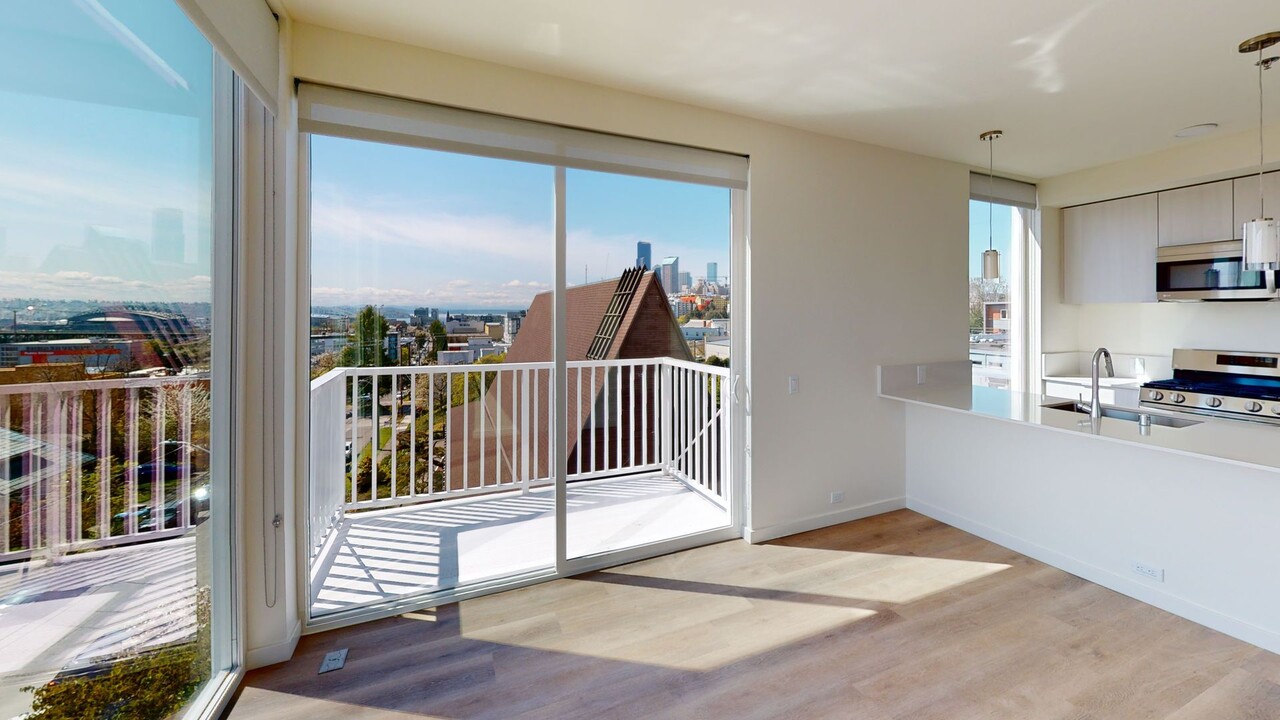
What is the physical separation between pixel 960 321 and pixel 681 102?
8.50 feet

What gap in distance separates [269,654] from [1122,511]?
384cm

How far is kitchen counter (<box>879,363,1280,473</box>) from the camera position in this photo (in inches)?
80.9

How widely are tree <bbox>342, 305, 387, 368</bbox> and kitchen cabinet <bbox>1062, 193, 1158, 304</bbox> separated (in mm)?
5102

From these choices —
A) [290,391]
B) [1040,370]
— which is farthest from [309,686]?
[1040,370]

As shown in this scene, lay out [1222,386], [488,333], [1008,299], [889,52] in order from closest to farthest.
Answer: [889,52]
[488,333]
[1222,386]
[1008,299]

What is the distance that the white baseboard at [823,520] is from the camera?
3219mm

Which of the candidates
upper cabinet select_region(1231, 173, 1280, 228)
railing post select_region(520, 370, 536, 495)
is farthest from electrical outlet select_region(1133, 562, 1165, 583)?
railing post select_region(520, 370, 536, 495)

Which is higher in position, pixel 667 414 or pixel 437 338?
pixel 437 338

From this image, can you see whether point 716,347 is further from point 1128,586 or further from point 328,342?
point 1128,586

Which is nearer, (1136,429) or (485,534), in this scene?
(1136,429)

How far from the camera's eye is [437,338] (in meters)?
2.56

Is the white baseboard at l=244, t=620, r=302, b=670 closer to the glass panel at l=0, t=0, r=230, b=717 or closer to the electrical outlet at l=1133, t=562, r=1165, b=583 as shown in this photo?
the glass panel at l=0, t=0, r=230, b=717

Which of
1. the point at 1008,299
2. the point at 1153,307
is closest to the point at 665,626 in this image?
the point at 1008,299

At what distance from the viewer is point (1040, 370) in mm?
4445
